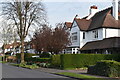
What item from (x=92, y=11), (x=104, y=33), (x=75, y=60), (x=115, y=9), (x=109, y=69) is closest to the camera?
(x=109, y=69)

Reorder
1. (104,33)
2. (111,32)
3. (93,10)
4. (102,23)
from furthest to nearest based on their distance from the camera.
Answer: (93,10)
(111,32)
(102,23)
(104,33)

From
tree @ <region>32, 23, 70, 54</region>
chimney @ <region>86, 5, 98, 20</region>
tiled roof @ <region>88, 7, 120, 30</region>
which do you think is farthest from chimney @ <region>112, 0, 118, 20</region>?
tree @ <region>32, 23, 70, 54</region>

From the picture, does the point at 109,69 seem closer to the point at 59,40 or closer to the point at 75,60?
the point at 75,60

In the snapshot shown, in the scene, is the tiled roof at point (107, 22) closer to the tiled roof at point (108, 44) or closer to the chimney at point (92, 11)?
the tiled roof at point (108, 44)

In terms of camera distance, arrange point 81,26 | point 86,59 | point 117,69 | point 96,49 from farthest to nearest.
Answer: point 81,26
point 96,49
point 86,59
point 117,69

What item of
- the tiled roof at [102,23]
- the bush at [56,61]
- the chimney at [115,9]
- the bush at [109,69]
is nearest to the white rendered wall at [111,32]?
the tiled roof at [102,23]

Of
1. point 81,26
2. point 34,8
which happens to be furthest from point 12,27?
point 81,26

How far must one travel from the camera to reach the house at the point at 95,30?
1514 inches

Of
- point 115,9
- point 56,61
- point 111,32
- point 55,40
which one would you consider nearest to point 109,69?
point 56,61

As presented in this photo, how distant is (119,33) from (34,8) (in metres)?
16.6

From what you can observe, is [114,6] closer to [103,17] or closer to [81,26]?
[103,17]

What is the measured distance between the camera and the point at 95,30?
40.7 metres

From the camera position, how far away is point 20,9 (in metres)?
39.1

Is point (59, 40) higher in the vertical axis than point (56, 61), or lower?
higher
